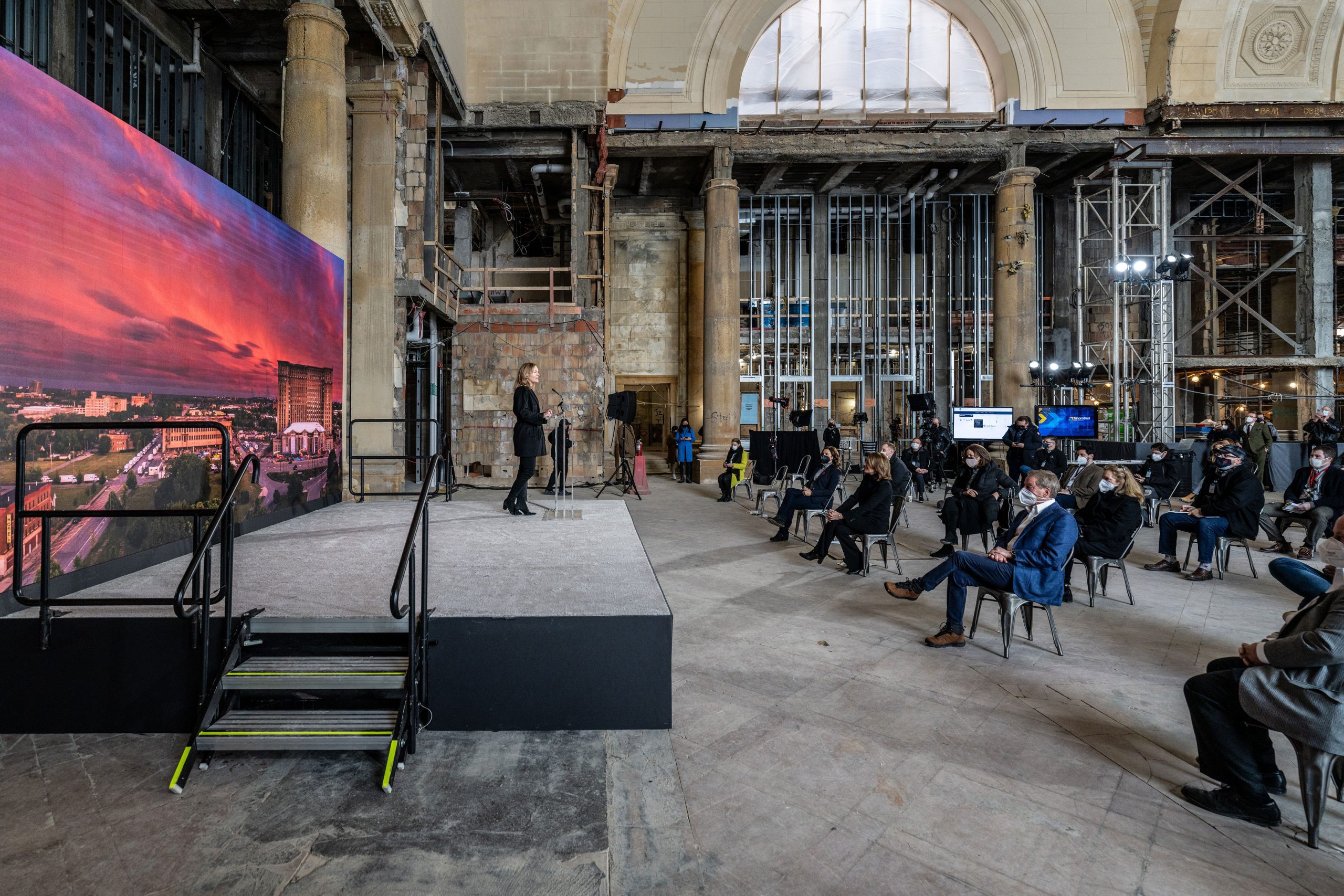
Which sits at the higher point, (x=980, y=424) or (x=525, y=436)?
(x=980, y=424)

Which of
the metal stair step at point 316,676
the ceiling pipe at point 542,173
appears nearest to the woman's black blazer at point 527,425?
the metal stair step at point 316,676

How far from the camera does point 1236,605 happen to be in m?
5.54

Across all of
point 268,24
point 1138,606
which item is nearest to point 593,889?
point 1138,606

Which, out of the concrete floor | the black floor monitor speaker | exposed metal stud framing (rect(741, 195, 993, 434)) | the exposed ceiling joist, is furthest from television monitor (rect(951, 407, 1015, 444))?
the concrete floor

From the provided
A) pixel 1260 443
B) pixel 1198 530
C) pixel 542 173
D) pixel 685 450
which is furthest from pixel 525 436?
pixel 1260 443

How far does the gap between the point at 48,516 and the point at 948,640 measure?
499 cm

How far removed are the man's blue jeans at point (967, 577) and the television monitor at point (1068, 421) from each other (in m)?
11.1

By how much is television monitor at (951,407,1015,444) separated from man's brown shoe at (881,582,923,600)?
Result: 31.8 ft

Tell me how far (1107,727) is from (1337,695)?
105 centimetres

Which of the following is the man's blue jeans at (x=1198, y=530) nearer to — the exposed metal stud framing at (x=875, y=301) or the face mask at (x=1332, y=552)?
the face mask at (x=1332, y=552)

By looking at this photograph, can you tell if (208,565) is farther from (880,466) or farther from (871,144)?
(871,144)

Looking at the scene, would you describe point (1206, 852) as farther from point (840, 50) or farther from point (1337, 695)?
point (840, 50)

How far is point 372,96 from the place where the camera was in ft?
32.6

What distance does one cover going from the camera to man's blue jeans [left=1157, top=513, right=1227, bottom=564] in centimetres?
649
